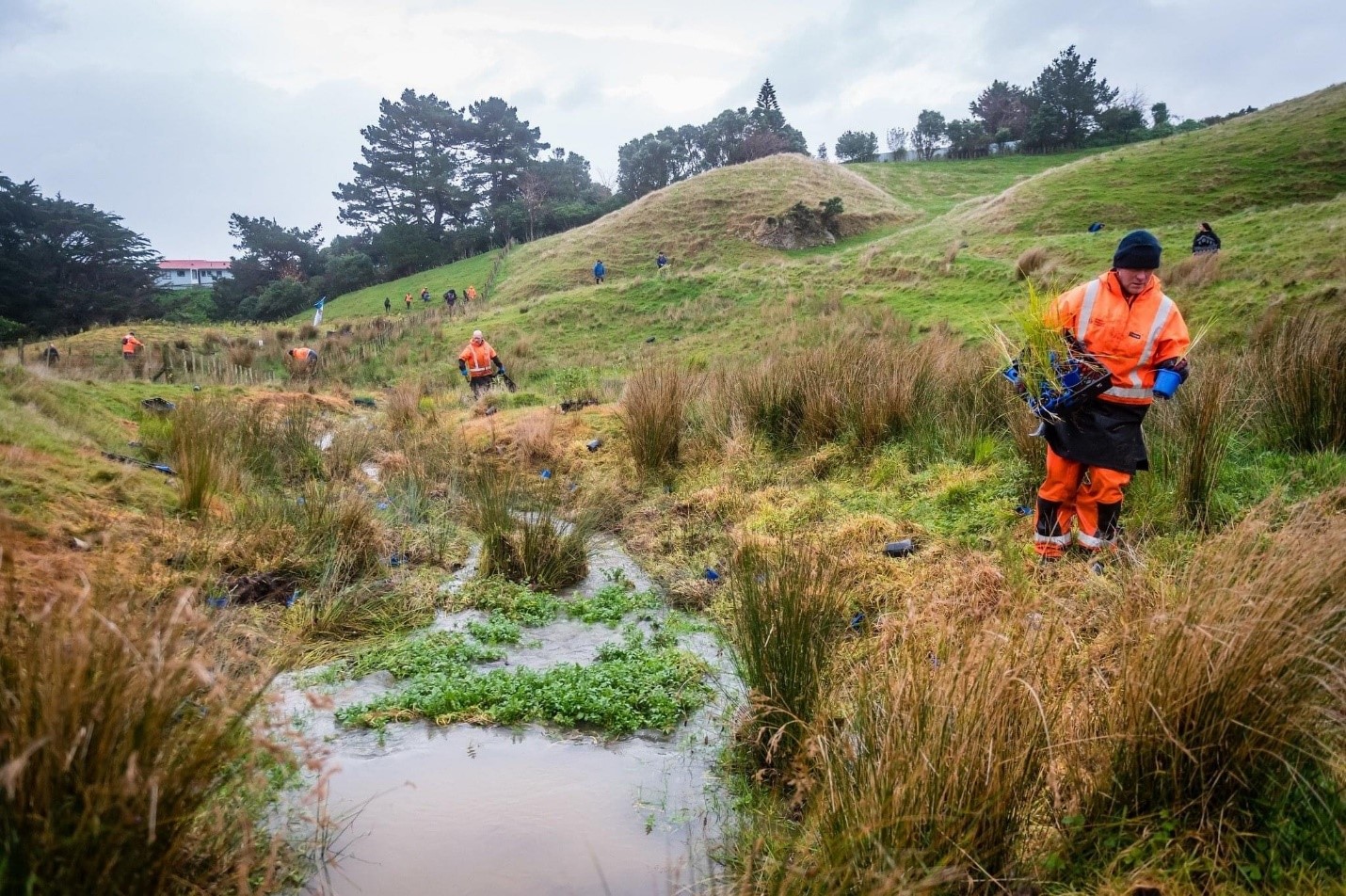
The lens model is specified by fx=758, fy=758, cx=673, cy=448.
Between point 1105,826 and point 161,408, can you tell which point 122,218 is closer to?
point 161,408

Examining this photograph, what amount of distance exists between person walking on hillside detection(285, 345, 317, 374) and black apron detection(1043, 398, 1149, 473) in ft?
56.9

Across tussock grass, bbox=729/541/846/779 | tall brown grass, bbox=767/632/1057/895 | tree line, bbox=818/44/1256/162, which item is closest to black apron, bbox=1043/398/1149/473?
tussock grass, bbox=729/541/846/779

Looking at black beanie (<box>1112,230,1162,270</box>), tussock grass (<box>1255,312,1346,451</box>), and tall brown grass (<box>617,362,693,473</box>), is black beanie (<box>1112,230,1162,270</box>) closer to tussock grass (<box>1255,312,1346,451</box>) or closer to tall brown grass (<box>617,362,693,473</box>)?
tussock grass (<box>1255,312,1346,451</box>)

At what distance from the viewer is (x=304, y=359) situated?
18.3 m

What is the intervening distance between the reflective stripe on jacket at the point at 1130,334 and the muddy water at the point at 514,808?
3018mm

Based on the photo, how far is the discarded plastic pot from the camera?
4289 millimetres

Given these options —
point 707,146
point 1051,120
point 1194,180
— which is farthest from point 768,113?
point 1194,180

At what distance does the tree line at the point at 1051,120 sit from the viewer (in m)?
58.4

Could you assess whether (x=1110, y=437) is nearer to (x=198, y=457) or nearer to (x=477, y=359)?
(x=198, y=457)

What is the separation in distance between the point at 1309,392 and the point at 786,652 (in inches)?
181

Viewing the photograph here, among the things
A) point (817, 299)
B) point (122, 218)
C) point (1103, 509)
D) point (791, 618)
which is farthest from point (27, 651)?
point (122, 218)

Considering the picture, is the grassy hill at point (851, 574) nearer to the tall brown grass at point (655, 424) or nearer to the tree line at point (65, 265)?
the tall brown grass at point (655, 424)

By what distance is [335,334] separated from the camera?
2441 centimetres

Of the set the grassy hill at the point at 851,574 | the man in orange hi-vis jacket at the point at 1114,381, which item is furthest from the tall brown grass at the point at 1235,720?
the man in orange hi-vis jacket at the point at 1114,381
